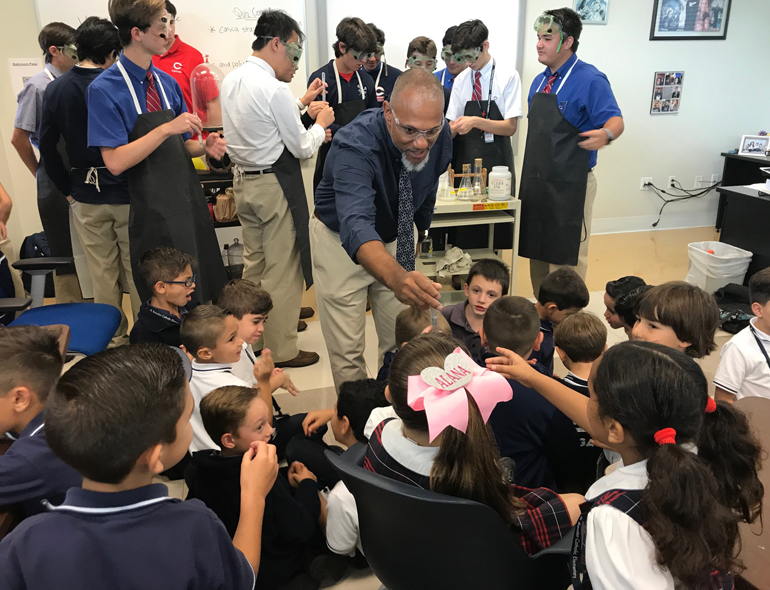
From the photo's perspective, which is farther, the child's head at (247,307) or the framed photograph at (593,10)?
the framed photograph at (593,10)

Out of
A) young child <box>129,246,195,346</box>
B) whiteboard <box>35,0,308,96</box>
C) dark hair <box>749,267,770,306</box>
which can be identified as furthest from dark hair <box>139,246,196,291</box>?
whiteboard <box>35,0,308,96</box>

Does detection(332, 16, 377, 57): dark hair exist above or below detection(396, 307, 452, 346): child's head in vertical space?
above

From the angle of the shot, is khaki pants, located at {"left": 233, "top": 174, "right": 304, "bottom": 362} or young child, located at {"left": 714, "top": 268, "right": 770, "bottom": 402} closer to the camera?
young child, located at {"left": 714, "top": 268, "right": 770, "bottom": 402}

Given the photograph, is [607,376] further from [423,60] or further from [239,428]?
[423,60]

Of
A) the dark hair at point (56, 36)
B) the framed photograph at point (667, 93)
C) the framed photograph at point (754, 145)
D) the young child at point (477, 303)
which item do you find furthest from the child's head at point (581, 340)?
the framed photograph at point (754, 145)

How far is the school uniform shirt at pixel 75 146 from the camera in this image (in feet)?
8.46

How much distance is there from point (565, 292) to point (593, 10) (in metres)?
3.62

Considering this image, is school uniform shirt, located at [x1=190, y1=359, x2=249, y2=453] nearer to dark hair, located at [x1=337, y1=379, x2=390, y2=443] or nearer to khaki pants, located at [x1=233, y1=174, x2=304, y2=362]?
dark hair, located at [x1=337, y1=379, x2=390, y2=443]

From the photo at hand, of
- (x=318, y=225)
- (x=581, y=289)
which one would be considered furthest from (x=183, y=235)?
(x=581, y=289)

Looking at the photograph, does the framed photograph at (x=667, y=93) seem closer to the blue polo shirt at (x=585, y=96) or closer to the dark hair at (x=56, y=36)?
the blue polo shirt at (x=585, y=96)

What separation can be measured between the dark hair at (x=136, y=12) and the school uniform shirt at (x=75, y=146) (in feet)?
0.98

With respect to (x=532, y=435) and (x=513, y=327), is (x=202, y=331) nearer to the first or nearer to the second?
(x=513, y=327)

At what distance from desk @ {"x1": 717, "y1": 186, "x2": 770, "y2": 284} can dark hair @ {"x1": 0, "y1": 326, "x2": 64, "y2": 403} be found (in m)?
3.98

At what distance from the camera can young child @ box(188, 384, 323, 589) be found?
150 centimetres
